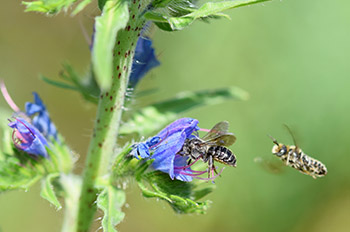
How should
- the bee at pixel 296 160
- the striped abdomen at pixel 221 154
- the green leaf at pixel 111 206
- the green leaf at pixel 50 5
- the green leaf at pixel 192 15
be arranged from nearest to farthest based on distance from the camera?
the green leaf at pixel 50 5 → the green leaf at pixel 192 15 → the green leaf at pixel 111 206 → the striped abdomen at pixel 221 154 → the bee at pixel 296 160

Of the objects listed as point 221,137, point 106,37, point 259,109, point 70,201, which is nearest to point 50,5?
point 106,37

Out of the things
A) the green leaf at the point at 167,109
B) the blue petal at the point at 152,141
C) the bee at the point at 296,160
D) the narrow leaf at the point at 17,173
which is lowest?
the narrow leaf at the point at 17,173

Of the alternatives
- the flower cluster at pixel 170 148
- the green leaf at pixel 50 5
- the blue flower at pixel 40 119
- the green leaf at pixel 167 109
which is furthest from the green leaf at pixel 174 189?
the green leaf at pixel 50 5

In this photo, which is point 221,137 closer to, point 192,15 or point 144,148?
point 144,148

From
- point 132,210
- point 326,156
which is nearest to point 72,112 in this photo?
point 132,210

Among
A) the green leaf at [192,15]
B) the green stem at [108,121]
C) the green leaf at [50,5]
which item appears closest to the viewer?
the green leaf at [50,5]

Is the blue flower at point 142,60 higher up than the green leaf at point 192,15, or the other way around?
the blue flower at point 142,60

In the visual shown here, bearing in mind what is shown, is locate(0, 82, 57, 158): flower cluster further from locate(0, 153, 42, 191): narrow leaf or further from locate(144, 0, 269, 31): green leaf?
locate(144, 0, 269, 31): green leaf

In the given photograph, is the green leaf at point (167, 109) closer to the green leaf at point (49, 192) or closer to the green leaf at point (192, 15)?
the green leaf at point (49, 192)
